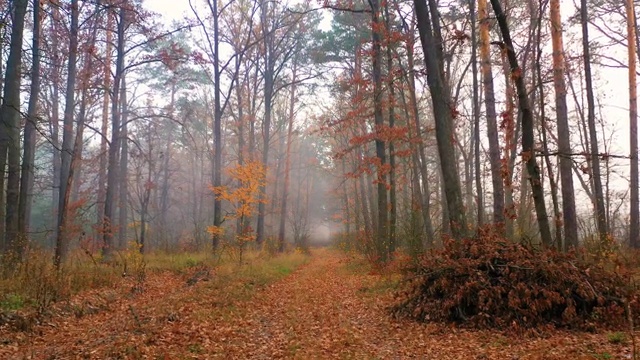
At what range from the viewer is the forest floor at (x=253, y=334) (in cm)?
541

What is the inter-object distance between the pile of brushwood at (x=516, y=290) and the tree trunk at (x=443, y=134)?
5.26ft

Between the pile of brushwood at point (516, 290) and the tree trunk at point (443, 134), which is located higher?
the tree trunk at point (443, 134)

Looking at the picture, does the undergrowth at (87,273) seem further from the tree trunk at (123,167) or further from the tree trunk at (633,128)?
the tree trunk at (633,128)

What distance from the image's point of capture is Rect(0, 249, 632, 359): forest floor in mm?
5406

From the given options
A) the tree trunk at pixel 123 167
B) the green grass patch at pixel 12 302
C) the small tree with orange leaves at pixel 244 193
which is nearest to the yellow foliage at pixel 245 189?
the small tree with orange leaves at pixel 244 193

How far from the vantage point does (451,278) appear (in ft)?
23.5

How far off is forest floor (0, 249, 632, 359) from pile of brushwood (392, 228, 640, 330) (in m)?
0.30

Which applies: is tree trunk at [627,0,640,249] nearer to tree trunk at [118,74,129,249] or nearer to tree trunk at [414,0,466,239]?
tree trunk at [414,0,466,239]

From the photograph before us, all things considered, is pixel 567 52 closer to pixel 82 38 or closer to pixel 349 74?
pixel 349 74

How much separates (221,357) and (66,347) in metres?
1.89

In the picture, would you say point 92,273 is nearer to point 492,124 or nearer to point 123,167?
point 492,124

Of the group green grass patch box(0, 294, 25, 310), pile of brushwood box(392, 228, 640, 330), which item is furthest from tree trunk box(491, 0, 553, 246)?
green grass patch box(0, 294, 25, 310)

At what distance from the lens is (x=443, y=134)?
31.4ft

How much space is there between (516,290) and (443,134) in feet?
13.1
